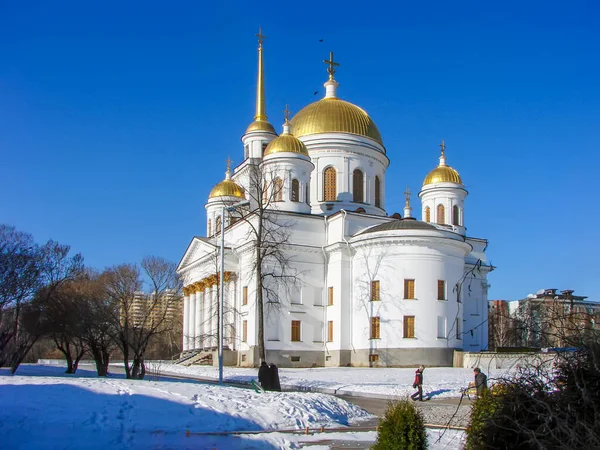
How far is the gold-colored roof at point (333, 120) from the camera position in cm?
5091

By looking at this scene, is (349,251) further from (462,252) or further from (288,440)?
(288,440)

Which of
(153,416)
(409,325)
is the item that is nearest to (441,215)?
(409,325)

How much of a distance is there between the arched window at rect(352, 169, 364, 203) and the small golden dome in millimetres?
9345

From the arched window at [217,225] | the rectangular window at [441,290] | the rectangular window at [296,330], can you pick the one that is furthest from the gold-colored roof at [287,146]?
the rectangular window at [441,290]

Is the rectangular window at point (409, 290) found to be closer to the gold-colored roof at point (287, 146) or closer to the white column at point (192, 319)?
the gold-colored roof at point (287, 146)

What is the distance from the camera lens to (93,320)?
1128 inches

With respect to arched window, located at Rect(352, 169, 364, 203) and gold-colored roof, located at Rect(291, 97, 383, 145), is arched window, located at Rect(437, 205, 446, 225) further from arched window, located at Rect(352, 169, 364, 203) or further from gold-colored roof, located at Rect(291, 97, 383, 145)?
gold-colored roof, located at Rect(291, 97, 383, 145)

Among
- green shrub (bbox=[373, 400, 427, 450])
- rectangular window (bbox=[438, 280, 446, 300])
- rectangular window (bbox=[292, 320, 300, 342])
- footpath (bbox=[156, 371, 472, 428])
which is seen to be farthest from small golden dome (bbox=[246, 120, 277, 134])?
green shrub (bbox=[373, 400, 427, 450])

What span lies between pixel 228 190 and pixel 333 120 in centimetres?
1014

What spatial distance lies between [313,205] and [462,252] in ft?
36.8

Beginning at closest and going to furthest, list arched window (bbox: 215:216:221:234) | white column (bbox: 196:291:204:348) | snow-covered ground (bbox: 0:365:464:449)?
1. snow-covered ground (bbox: 0:365:464:449)
2. white column (bbox: 196:291:204:348)
3. arched window (bbox: 215:216:221:234)

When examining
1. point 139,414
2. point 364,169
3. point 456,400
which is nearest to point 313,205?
point 364,169

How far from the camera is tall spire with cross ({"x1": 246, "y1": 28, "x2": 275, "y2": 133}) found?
56625 millimetres

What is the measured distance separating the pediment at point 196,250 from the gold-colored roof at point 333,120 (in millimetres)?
10242
